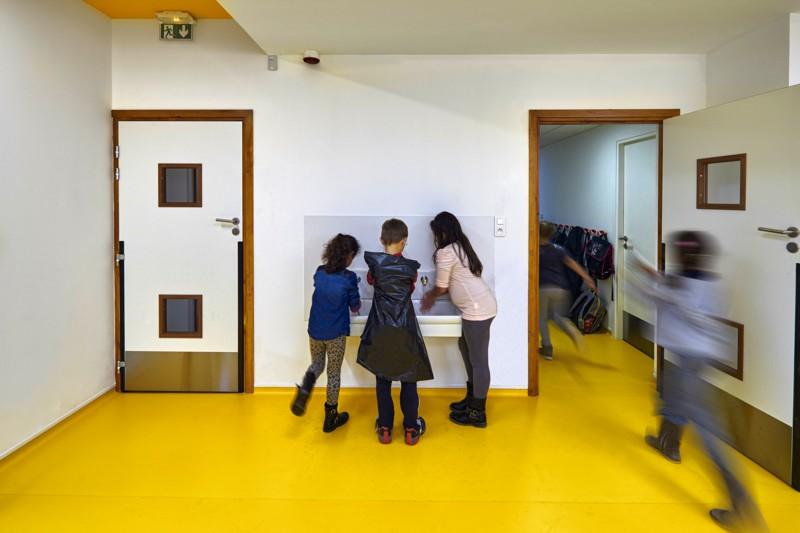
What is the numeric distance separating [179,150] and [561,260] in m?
→ 3.02

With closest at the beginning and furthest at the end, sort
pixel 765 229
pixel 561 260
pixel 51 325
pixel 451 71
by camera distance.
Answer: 1. pixel 765 229
2. pixel 51 325
3. pixel 451 71
4. pixel 561 260

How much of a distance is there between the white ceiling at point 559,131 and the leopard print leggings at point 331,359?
3.73 metres

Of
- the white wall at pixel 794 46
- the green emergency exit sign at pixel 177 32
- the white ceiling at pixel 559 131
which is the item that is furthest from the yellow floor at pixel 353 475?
the white ceiling at pixel 559 131

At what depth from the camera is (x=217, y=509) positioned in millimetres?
2305

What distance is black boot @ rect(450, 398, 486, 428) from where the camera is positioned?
10.5 ft

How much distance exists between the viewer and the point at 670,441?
109 inches

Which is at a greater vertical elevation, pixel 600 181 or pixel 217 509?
pixel 600 181

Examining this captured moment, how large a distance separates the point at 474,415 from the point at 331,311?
1.13 m

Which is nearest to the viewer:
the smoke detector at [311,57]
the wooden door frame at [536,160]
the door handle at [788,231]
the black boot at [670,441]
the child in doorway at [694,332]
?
the child in doorway at [694,332]

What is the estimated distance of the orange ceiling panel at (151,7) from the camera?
3.37 metres

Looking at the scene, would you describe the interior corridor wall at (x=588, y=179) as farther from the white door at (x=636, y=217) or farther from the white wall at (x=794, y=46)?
the white wall at (x=794, y=46)

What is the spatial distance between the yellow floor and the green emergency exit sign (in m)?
2.61

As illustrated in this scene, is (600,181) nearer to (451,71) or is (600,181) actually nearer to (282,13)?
(451,71)

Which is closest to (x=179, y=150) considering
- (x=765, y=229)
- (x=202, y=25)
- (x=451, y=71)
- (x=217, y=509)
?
(x=202, y=25)
